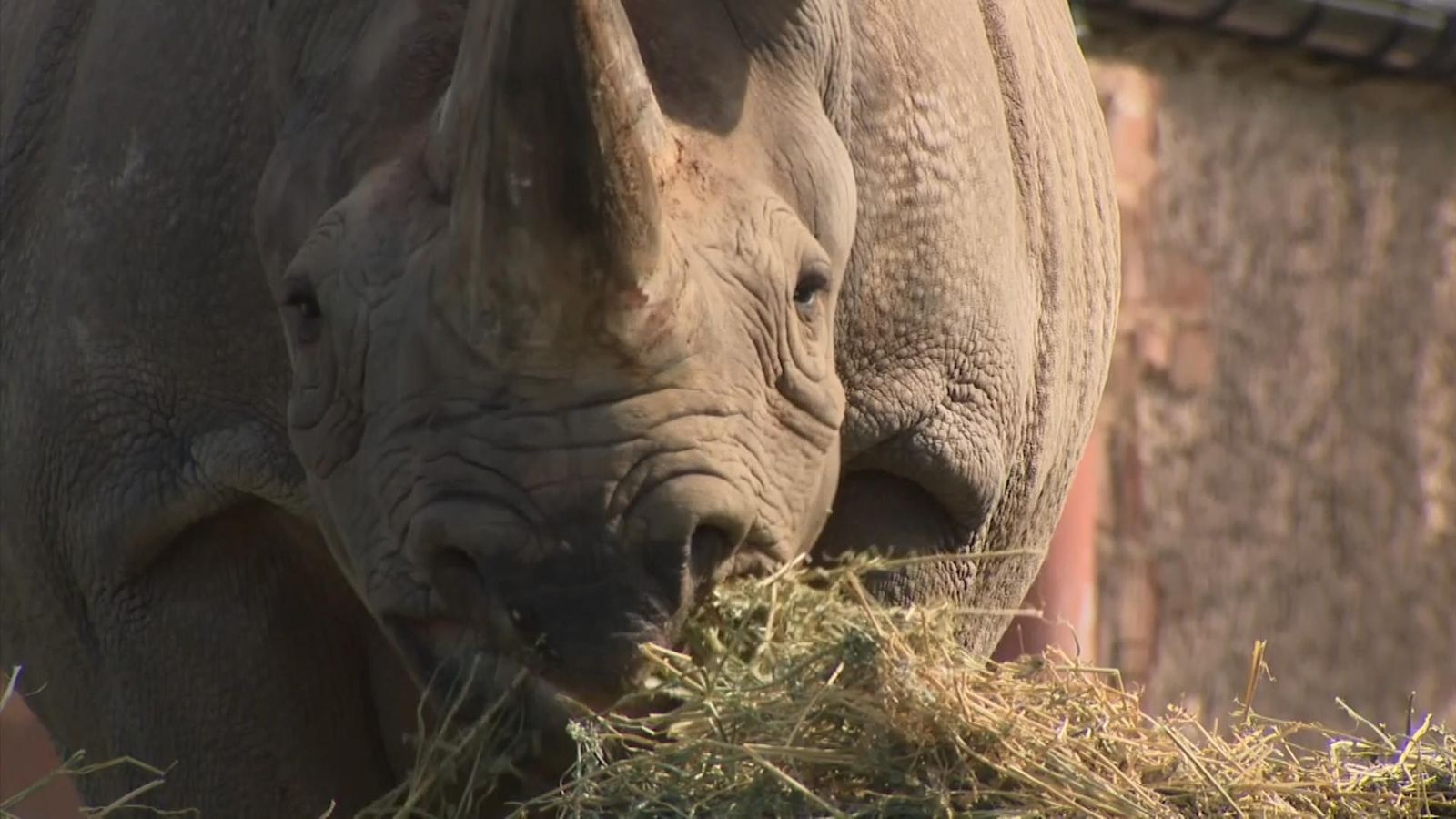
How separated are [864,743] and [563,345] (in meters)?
0.52

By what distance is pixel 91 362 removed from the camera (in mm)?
3988

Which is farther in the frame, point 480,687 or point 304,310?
point 304,310

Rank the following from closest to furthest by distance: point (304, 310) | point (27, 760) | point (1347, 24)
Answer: point (304, 310), point (27, 760), point (1347, 24)

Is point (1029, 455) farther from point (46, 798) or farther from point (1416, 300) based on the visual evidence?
point (1416, 300)

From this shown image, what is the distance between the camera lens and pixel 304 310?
3525 mm

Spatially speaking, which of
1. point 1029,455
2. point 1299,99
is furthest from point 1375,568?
point 1029,455

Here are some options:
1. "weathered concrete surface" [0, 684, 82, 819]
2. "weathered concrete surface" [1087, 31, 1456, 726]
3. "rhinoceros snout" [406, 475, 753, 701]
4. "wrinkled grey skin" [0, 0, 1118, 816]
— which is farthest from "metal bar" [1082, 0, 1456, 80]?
"rhinoceros snout" [406, 475, 753, 701]

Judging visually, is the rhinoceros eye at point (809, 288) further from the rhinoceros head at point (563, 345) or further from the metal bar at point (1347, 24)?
the metal bar at point (1347, 24)

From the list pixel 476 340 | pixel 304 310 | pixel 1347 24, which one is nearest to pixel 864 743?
pixel 476 340

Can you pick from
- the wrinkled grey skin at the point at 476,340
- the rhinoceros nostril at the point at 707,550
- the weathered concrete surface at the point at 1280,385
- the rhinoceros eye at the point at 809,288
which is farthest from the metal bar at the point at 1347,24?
the rhinoceros nostril at the point at 707,550

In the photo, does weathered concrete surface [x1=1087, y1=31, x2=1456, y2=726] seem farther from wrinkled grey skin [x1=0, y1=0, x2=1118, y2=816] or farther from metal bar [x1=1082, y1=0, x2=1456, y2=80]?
wrinkled grey skin [x1=0, y1=0, x2=1118, y2=816]

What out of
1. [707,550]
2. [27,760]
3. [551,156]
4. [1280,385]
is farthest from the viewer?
[1280,385]

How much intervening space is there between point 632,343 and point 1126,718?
710 mm

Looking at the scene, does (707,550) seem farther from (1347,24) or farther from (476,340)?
(1347,24)
